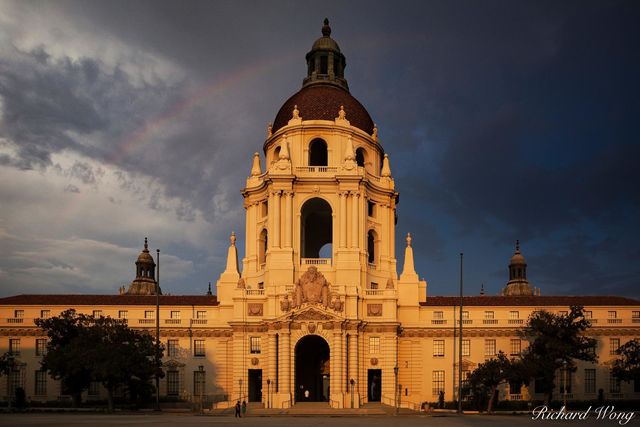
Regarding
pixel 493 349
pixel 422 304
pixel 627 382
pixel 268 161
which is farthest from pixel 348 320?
pixel 627 382

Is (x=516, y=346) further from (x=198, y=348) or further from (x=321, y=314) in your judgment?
(x=198, y=348)

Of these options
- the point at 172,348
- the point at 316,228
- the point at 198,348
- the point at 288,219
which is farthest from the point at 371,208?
the point at 172,348

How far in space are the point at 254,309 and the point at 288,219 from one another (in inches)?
445

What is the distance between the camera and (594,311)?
92625 millimetres

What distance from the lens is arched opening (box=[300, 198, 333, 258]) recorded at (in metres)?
97.9

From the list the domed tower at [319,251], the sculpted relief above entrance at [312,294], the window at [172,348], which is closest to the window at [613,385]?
the domed tower at [319,251]

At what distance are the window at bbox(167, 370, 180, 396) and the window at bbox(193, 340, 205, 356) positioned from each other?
3198mm

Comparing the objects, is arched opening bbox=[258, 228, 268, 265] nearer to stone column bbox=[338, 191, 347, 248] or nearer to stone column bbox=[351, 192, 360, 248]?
stone column bbox=[338, 191, 347, 248]

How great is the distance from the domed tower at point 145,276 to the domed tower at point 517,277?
6923 centimetres

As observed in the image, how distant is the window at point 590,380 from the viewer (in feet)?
293

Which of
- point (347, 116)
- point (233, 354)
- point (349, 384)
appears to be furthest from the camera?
point (347, 116)

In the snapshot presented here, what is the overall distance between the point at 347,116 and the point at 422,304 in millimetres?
25232

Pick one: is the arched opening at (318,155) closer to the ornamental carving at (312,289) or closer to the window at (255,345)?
the ornamental carving at (312,289)

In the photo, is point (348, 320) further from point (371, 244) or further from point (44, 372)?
point (44, 372)
